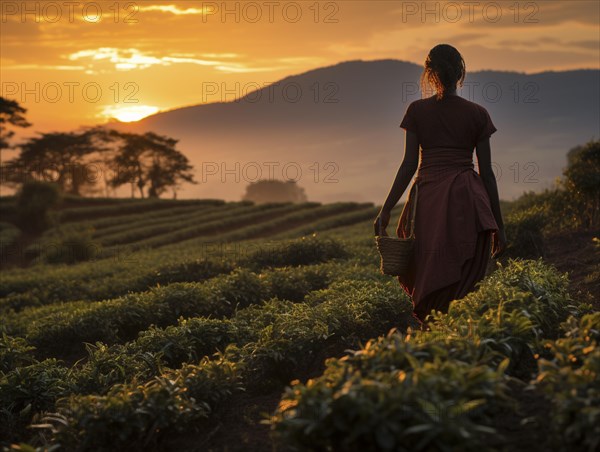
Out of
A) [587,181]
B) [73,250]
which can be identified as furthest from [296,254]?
[73,250]

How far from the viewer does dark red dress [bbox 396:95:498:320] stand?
6.28 meters

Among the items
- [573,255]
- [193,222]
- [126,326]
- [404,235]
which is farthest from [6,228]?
[404,235]

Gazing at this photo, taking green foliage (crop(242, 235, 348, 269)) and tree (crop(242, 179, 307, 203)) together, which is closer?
green foliage (crop(242, 235, 348, 269))

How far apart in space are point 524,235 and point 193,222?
24.5m

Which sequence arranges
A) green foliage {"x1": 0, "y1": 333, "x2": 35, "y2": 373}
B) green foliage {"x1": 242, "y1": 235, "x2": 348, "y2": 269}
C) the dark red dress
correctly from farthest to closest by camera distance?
green foliage {"x1": 242, "y1": 235, "x2": 348, "y2": 269}
green foliage {"x1": 0, "y1": 333, "x2": 35, "y2": 373}
the dark red dress

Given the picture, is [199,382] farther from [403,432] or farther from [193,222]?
[193,222]

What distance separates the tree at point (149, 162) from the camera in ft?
219

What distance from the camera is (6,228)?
35.9 metres

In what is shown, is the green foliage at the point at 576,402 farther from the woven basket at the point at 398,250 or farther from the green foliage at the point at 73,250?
the green foliage at the point at 73,250

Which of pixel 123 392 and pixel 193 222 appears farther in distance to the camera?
pixel 193 222

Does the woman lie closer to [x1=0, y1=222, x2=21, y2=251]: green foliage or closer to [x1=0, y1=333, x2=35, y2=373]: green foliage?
[x1=0, y1=333, x2=35, y2=373]: green foliage

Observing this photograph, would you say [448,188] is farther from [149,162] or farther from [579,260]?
[149,162]

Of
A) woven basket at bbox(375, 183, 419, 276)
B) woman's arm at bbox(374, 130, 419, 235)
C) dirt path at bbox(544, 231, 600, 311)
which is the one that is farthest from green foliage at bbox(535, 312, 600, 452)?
dirt path at bbox(544, 231, 600, 311)

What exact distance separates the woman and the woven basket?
6 centimetres
